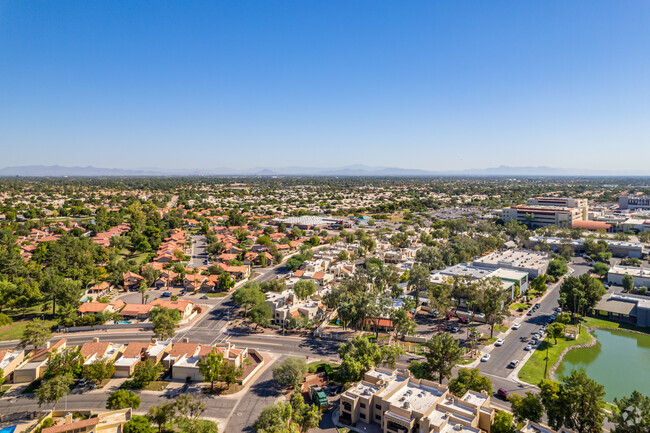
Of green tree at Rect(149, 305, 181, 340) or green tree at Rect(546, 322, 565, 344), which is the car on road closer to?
green tree at Rect(546, 322, 565, 344)

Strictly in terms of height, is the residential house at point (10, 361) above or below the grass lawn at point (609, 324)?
above

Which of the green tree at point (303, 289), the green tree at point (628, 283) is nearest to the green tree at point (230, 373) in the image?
the green tree at point (303, 289)

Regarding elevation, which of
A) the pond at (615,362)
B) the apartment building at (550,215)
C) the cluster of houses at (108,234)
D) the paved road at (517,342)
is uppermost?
the apartment building at (550,215)

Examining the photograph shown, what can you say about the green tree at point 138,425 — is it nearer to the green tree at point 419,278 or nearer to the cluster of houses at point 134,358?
the cluster of houses at point 134,358

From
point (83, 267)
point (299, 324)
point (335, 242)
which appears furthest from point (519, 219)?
point (83, 267)

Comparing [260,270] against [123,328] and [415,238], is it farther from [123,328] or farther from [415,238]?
[415,238]

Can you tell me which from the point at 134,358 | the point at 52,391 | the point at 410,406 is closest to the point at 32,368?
the point at 52,391
